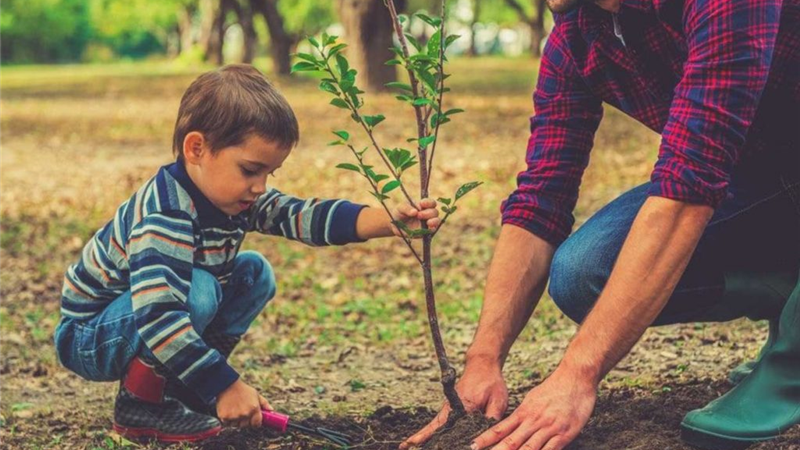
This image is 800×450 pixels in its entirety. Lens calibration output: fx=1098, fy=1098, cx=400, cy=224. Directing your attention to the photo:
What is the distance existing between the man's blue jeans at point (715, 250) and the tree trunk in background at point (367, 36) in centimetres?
1229

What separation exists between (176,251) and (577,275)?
1176mm

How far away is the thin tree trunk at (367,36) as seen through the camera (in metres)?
15.5

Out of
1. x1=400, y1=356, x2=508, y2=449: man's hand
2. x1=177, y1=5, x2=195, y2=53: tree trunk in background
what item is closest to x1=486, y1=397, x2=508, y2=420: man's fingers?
x1=400, y1=356, x2=508, y2=449: man's hand

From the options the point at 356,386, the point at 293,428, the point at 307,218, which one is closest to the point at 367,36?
the point at 356,386

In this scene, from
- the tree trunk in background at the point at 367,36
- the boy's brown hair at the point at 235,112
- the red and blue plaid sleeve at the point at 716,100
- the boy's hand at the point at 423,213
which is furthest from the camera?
the tree trunk in background at the point at 367,36

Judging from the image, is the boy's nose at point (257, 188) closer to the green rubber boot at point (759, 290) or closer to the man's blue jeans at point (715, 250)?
the man's blue jeans at point (715, 250)

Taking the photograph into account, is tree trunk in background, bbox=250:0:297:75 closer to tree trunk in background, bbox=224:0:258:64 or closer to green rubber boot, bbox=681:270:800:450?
tree trunk in background, bbox=224:0:258:64

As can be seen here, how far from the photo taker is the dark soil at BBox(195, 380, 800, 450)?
9.62ft

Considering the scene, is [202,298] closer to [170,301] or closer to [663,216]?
[170,301]

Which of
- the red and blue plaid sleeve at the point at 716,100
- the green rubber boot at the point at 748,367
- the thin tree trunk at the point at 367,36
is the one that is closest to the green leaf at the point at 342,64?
the red and blue plaid sleeve at the point at 716,100

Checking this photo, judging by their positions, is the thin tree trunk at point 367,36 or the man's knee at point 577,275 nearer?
the man's knee at point 577,275

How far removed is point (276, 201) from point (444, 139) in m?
8.46

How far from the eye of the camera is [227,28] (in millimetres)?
42812

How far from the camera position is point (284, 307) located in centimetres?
616
